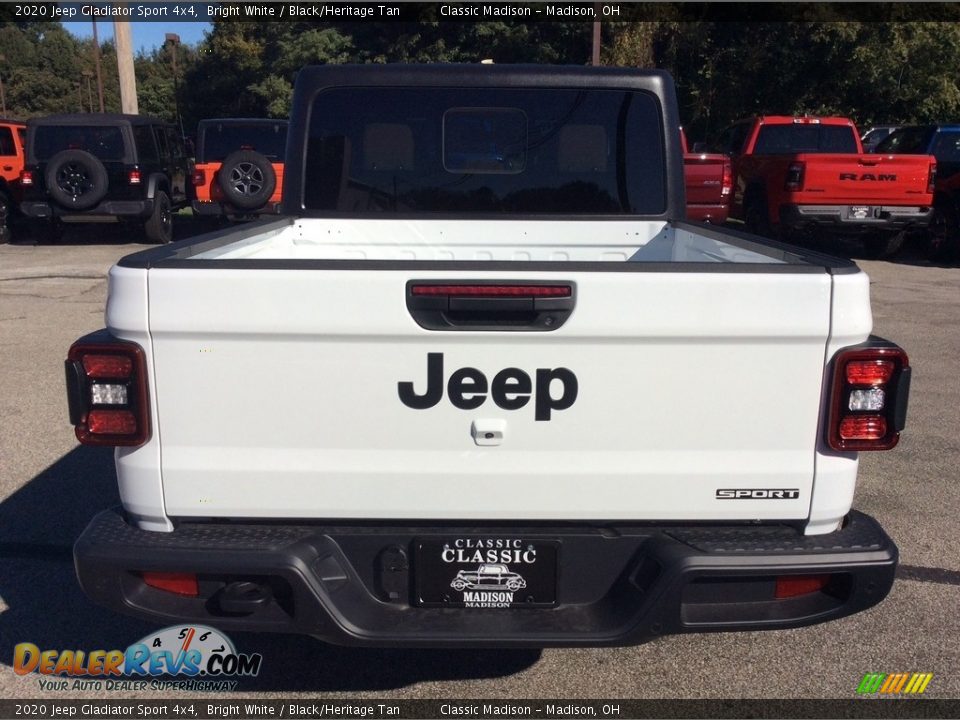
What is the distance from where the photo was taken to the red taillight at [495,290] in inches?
88.0

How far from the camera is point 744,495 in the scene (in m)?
2.37

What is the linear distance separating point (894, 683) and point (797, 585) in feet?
3.01

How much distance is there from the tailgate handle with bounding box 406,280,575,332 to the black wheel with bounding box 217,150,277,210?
35.5 feet

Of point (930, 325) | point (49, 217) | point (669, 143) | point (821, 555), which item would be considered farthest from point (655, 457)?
point (49, 217)

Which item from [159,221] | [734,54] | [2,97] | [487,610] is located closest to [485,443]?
[487,610]

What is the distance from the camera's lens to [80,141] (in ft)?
44.0

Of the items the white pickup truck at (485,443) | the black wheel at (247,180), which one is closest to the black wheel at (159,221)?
the black wheel at (247,180)

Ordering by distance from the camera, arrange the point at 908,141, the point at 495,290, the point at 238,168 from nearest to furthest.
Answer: the point at 495,290 < the point at 238,168 < the point at 908,141

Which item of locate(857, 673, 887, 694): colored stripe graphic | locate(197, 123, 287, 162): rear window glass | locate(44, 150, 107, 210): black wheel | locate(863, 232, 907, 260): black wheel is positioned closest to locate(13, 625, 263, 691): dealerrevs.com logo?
locate(857, 673, 887, 694): colored stripe graphic

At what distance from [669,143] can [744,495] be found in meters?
2.00

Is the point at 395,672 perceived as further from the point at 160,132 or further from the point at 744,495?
the point at 160,132

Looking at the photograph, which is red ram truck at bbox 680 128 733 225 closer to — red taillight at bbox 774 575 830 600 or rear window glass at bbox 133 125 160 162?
rear window glass at bbox 133 125 160 162

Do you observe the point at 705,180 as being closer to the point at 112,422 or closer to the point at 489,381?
the point at 489,381

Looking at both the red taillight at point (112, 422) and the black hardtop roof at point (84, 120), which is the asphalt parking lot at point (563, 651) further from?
the black hardtop roof at point (84, 120)
